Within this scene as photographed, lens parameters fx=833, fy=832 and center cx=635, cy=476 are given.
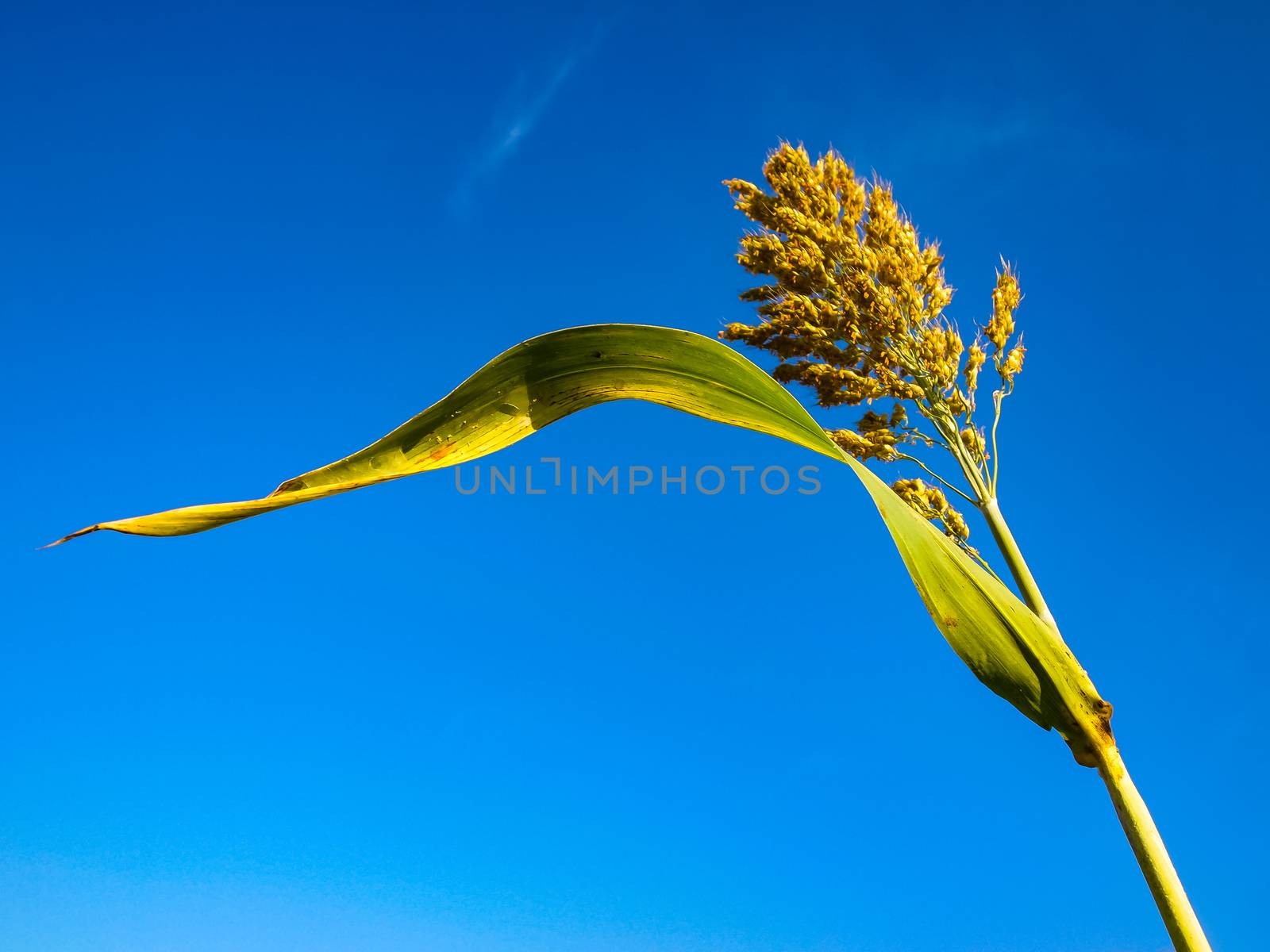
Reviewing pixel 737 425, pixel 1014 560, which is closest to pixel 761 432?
pixel 737 425

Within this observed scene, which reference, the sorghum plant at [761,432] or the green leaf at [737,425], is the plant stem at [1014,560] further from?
the green leaf at [737,425]

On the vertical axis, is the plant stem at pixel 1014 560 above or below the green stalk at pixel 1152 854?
above

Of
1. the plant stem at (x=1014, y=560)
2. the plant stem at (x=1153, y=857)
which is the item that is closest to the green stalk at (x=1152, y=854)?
the plant stem at (x=1153, y=857)

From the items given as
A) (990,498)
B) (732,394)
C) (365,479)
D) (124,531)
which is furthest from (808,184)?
(124,531)

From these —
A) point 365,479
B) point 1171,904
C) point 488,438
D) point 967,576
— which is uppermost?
point 488,438

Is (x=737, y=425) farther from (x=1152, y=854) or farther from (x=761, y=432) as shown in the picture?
(x=1152, y=854)

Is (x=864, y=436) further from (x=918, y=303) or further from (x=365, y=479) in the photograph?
(x=365, y=479)

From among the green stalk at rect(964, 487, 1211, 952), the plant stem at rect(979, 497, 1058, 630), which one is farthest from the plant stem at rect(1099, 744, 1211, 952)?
the plant stem at rect(979, 497, 1058, 630)

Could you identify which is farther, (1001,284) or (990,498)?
(1001,284)
